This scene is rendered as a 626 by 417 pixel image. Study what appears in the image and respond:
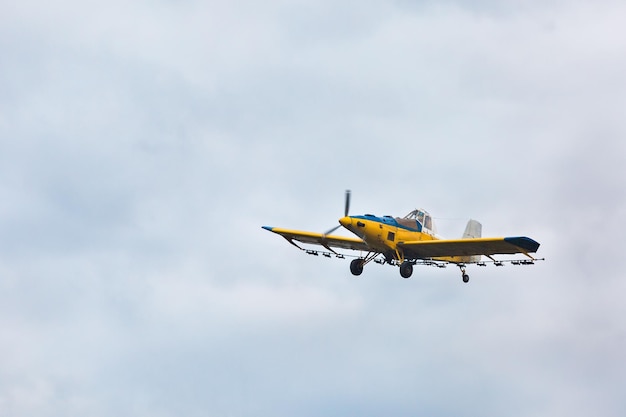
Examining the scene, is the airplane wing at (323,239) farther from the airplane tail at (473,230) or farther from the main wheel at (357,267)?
the airplane tail at (473,230)

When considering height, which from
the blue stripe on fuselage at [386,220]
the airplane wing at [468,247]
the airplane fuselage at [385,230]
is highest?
the blue stripe on fuselage at [386,220]

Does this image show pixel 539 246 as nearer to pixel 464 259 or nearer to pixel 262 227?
pixel 464 259

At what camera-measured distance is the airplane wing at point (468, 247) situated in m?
57.6

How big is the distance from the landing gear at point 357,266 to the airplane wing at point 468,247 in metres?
2.88

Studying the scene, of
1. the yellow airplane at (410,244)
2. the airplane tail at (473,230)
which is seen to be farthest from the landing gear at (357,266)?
the airplane tail at (473,230)

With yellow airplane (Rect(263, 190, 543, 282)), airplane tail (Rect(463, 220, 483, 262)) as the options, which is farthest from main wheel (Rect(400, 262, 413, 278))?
airplane tail (Rect(463, 220, 483, 262))

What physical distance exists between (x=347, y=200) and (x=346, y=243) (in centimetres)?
556

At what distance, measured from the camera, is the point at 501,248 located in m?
59.1

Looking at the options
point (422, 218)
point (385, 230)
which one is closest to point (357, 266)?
point (385, 230)

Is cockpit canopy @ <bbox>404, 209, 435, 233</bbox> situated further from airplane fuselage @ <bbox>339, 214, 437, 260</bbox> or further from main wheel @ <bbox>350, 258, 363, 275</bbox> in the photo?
main wheel @ <bbox>350, 258, 363, 275</bbox>

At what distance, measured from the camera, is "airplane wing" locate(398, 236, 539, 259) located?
57562mm

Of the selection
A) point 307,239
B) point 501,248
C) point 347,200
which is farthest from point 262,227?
point 501,248

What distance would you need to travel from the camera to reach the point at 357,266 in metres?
62.9

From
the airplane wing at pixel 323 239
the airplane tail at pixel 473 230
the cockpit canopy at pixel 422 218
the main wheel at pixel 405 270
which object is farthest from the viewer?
the airplane tail at pixel 473 230
